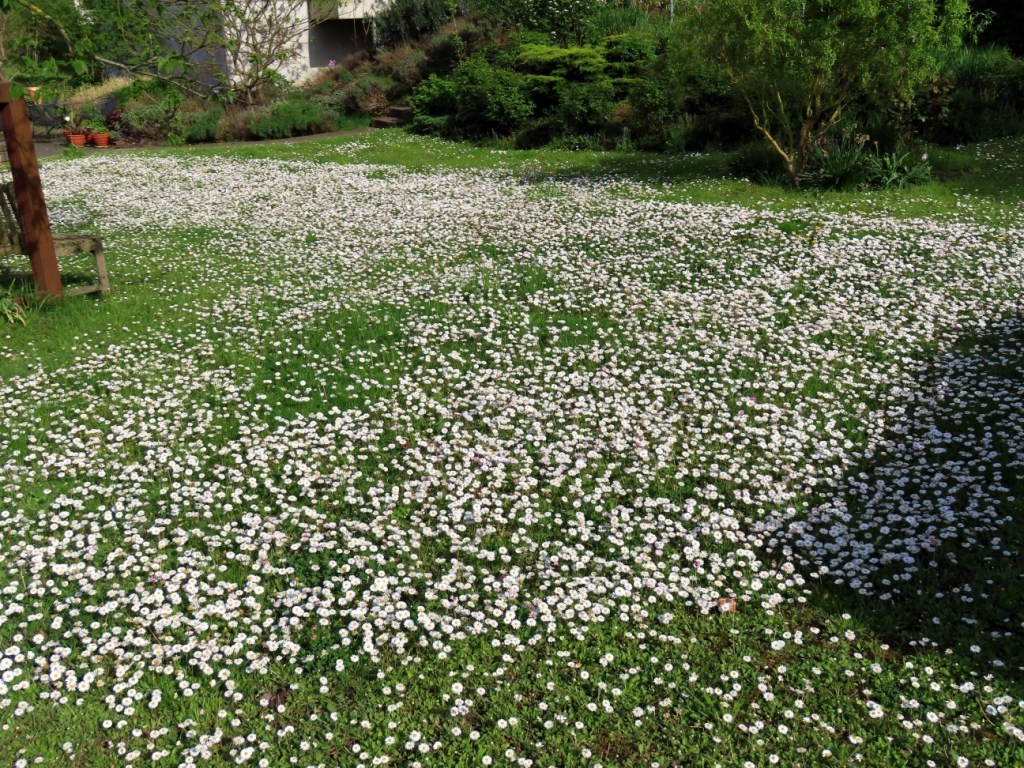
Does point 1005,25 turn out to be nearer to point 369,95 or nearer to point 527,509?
point 369,95

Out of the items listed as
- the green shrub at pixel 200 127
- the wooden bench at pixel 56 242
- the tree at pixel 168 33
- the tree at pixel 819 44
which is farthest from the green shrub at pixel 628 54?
the wooden bench at pixel 56 242

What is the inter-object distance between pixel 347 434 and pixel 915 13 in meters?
10.2

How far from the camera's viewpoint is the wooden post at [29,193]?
7.95 metres

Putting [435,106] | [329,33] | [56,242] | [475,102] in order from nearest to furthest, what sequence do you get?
1. [56,242]
2. [475,102]
3. [435,106]
4. [329,33]

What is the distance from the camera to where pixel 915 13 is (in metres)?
11.3

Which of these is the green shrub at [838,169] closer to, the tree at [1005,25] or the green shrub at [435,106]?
the tree at [1005,25]

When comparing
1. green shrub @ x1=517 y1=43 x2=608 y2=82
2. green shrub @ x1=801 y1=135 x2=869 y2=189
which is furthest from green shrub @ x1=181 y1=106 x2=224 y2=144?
green shrub @ x1=801 y1=135 x2=869 y2=189

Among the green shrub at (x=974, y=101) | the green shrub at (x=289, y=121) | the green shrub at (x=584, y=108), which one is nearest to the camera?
the green shrub at (x=974, y=101)

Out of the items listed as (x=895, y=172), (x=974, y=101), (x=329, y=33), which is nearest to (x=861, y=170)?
(x=895, y=172)

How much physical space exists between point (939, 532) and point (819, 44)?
8.89 metres

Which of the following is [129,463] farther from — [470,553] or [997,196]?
[997,196]

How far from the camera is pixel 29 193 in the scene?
8258 millimetres

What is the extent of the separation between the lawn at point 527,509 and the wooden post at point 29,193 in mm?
512

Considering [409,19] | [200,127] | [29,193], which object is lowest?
[29,193]
